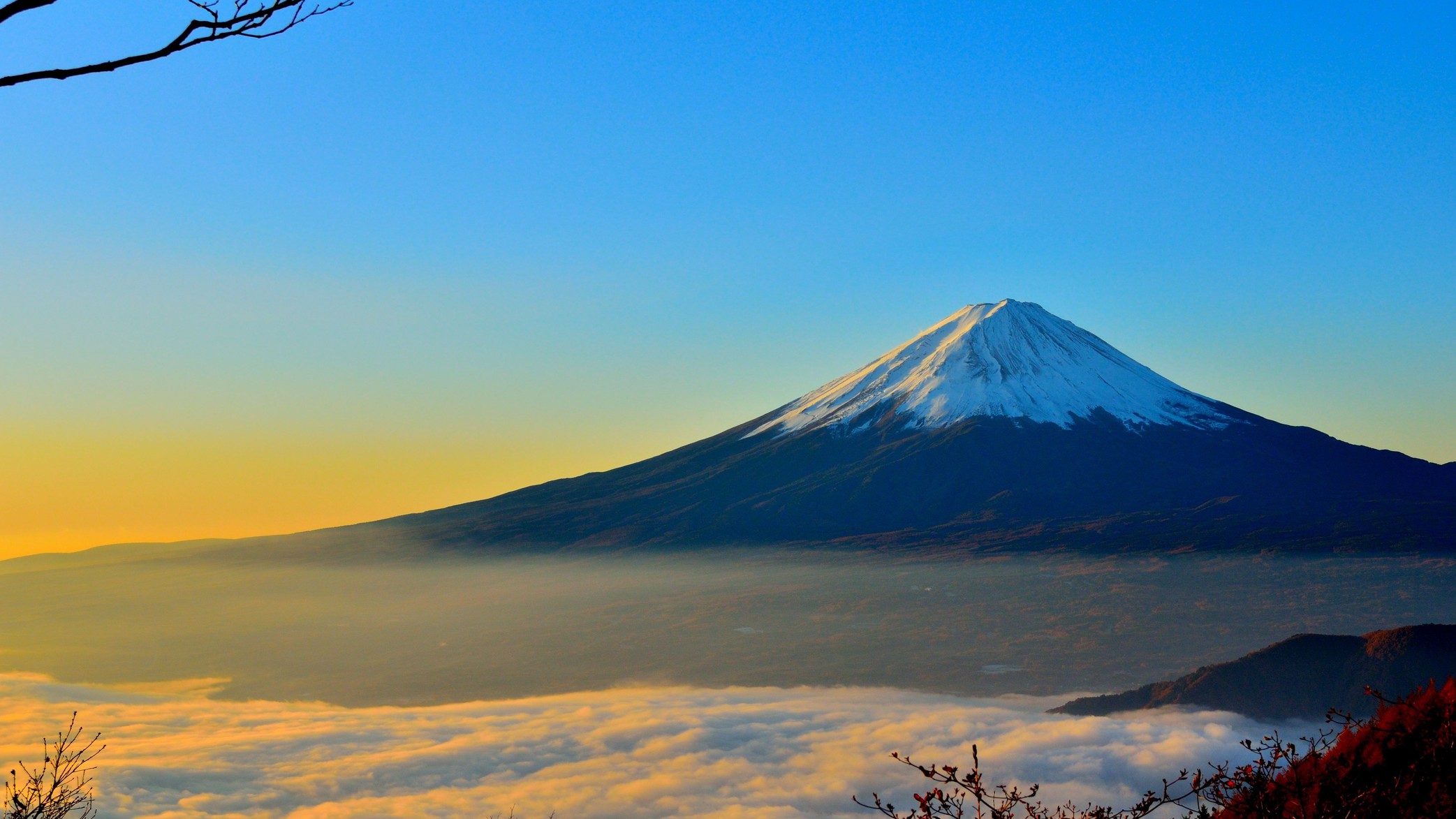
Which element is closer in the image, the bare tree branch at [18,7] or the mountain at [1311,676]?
the bare tree branch at [18,7]

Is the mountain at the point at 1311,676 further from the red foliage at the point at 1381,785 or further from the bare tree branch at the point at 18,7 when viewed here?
the bare tree branch at the point at 18,7

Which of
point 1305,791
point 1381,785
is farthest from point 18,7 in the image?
point 1305,791

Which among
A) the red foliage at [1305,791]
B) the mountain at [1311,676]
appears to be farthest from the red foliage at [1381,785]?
the mountain at [1311,676]

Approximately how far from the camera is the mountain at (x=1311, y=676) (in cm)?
10644

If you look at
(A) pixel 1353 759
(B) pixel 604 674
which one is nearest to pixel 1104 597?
(B) pixel 604 674

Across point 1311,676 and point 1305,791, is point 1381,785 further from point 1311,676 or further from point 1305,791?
point 1311,676

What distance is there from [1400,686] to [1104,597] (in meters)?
95.2

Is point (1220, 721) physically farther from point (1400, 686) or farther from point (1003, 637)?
point (1003, 637)

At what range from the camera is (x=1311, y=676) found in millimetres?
121812

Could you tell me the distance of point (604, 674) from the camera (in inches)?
7515

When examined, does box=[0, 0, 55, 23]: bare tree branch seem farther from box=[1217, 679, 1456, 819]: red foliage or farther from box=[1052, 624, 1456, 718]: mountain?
box=[1052, 624, 1456, 718]: mountain

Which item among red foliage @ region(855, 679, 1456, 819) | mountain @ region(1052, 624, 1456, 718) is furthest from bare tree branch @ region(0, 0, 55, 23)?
mountain @ region(1052, 624, 1456, 718)

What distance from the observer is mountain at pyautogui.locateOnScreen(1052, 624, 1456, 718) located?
106438 mm

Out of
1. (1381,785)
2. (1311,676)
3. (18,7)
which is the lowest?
(1311,676)
